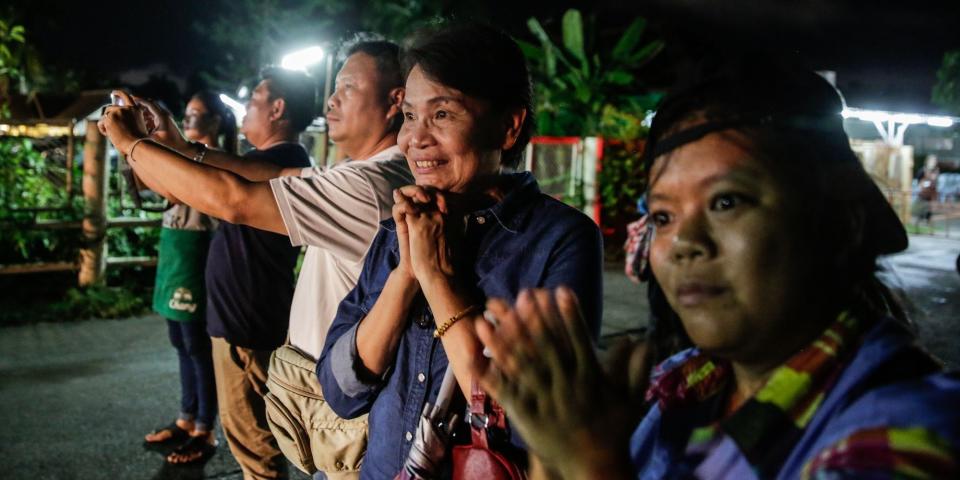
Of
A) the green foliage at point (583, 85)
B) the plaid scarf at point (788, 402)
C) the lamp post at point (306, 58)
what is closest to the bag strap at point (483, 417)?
the plaid scarf at point (788, 402)

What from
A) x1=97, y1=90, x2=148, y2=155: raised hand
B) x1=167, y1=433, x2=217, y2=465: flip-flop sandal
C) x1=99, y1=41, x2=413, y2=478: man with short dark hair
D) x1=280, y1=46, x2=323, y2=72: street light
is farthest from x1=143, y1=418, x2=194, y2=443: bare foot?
x1=280, y1=46, x2=323, y2=72: street light

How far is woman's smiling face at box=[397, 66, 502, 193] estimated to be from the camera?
1735 mm

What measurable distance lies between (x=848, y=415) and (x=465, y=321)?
854 mm

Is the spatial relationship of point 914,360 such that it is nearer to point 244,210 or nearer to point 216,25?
point 244,210

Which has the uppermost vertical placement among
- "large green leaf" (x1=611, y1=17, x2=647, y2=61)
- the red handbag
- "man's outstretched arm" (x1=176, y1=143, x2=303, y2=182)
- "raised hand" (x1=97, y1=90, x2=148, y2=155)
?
"large green leaf" (x1=611, y1=17, x2=647, y2=61)

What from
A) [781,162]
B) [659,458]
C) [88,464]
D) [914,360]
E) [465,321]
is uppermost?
[781,162]

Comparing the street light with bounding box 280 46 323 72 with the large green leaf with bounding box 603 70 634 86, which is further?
the large green leaf with bounding box 603 70 634 86

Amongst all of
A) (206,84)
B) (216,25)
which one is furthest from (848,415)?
(206,84)

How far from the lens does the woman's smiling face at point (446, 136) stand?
68.3 inches

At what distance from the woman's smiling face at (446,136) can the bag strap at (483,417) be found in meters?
0.59

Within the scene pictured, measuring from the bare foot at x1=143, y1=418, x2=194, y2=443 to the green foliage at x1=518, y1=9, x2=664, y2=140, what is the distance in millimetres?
9237

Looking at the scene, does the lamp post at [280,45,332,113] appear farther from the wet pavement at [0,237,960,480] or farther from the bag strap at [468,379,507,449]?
the bag strap at [468,379,507,449]

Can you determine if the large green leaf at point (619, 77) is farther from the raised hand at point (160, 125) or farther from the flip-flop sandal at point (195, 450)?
the raised hand at point (160, 125)

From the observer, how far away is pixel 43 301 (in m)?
7.59
